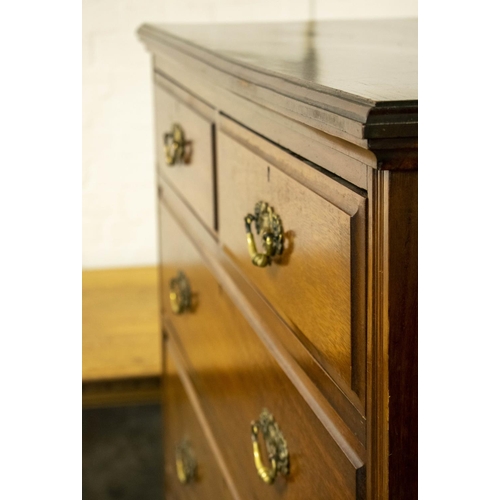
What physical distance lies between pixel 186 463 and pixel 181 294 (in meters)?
0.25

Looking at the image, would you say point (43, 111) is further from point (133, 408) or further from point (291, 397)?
point (133, 408)

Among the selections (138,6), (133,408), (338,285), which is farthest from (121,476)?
(338,285)

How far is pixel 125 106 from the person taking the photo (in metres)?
1.86

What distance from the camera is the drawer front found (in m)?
0.52

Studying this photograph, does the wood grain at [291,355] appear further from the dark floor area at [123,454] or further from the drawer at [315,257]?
the dark floor area at [123,454]

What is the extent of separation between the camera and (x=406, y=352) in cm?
39

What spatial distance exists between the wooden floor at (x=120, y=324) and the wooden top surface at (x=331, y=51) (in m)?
0.93

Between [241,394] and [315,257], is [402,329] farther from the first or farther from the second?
[241,394]

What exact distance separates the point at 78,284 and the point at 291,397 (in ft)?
1.23

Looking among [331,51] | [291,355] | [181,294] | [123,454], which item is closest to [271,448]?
[291,355]

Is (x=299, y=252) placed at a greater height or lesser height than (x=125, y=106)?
lesser

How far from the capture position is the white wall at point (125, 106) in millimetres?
1826

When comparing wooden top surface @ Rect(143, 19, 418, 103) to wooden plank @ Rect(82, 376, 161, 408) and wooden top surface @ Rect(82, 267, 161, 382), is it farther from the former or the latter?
wooden plank @ Rect(82, 376, 161, 408)

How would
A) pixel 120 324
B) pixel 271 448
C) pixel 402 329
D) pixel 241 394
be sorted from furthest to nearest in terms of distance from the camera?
pixel 120 324 → pixel 241 394 → pixel 271 448 → pixel 402 329
